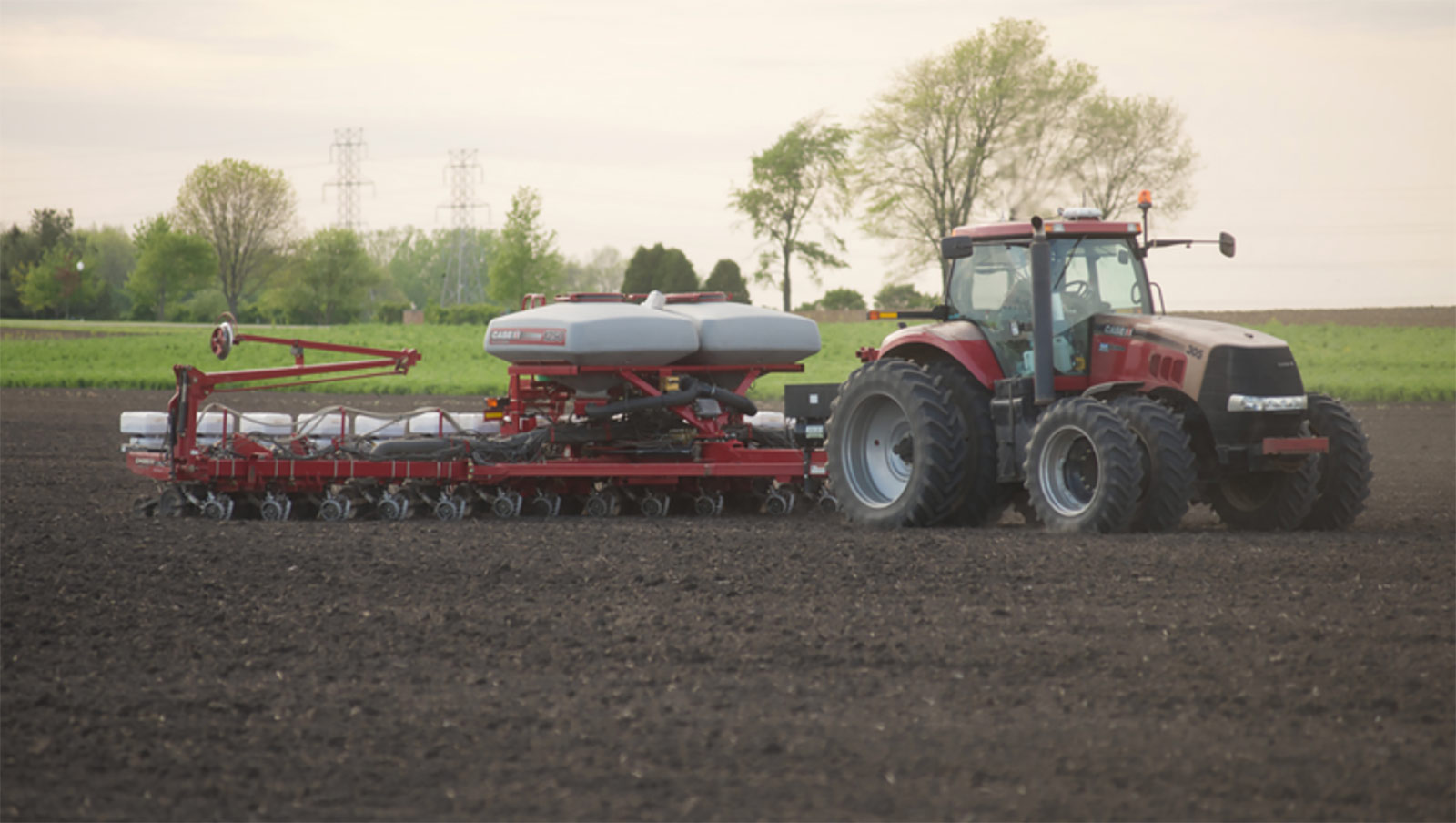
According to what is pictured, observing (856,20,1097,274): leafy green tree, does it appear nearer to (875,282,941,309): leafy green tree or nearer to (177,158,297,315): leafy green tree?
(875,282,941,309): leafy green tree

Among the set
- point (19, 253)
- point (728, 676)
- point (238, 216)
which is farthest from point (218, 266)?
point (728, 676)

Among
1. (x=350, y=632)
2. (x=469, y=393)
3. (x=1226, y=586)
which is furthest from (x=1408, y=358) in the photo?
(x=350, y=632)

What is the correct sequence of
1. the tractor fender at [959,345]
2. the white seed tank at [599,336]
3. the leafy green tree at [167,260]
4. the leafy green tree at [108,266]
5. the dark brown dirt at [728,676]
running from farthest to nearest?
the leafy green tree at [108,266] < the leafy green tree at [167,260] < the white seed tank at [599,336] < the tractor fender at [959,345] < the dark brown dirt at [728,676]

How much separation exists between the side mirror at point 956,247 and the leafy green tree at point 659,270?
1490 inches

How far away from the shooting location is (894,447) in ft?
35.4

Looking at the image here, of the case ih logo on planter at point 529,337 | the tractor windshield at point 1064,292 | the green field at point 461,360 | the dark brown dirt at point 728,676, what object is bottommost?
the dark brown dirt at point 728,676

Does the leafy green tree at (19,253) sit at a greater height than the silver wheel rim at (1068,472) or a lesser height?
greater

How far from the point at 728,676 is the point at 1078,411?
4143 millimetres

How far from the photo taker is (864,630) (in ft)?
22.1

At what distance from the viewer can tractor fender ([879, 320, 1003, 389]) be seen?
34.2 feet

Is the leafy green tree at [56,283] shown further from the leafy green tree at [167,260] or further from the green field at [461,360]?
the green field at [461,360]

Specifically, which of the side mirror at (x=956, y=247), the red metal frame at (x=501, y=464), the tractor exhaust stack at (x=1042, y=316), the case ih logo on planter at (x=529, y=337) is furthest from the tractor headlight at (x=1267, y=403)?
the case ih logo on planter at (x=529, y=337)

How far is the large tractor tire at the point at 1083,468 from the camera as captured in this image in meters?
9.01

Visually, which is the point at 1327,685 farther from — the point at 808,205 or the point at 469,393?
the point at 808,205
